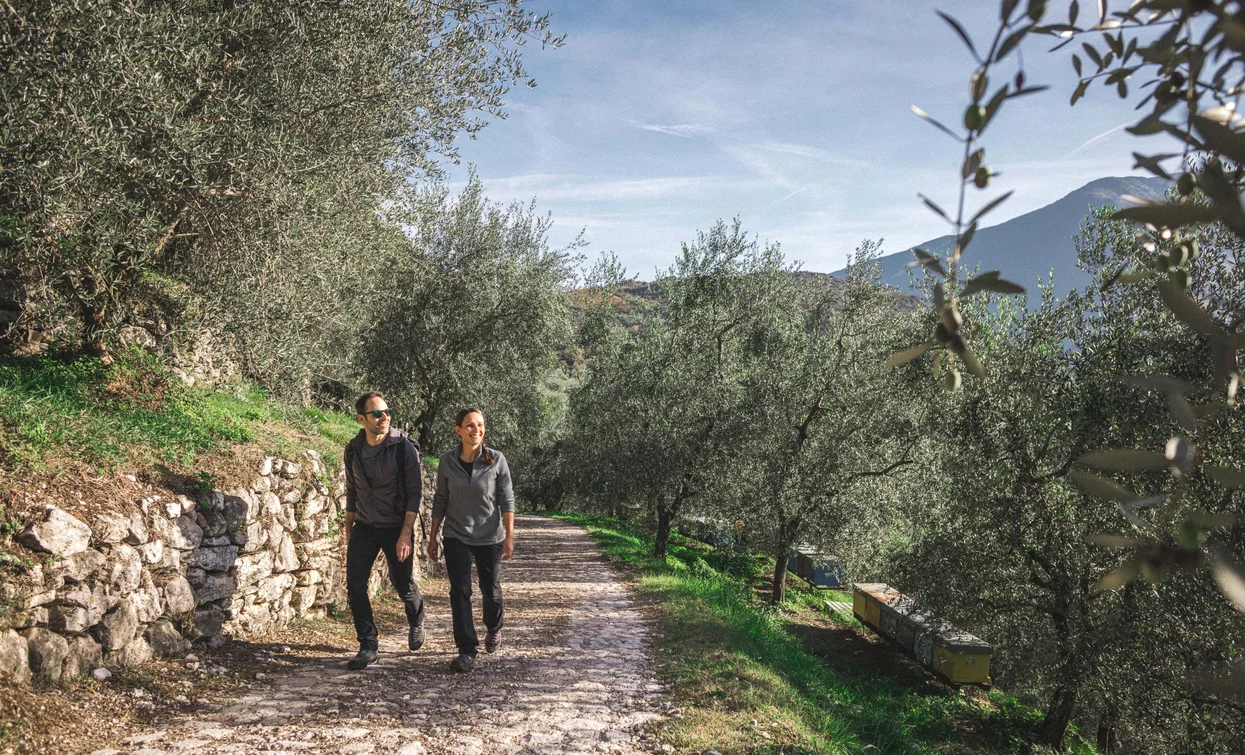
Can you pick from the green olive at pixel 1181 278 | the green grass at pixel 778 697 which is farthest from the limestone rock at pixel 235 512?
the green olive at pixel 1181 278

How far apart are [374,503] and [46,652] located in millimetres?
2495

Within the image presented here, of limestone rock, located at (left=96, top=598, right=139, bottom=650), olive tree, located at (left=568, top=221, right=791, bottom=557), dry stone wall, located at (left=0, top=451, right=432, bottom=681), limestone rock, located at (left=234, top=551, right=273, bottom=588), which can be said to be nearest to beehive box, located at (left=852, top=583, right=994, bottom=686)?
olive tree, located at (left=568, top=221, right=791, bottom=557)

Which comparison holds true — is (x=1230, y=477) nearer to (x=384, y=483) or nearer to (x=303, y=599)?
(x=384, y=483)

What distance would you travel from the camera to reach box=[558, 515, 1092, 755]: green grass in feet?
17.9

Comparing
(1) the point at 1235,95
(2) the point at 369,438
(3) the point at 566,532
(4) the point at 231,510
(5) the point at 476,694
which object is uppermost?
(1) the point at 1235,95

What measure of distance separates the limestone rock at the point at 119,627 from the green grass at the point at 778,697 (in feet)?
13.6

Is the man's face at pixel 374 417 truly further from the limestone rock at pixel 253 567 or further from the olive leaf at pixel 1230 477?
the olive leaf at pixel 1230 477

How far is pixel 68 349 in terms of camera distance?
23.6 ft

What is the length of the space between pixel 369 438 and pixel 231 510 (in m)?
1.46

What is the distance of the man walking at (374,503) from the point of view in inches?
256

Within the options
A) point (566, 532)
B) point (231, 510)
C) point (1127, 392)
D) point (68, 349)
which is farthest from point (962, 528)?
point (566, 532)

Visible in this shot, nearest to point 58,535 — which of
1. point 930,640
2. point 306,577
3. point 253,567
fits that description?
point 253,567

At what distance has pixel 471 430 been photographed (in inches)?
255

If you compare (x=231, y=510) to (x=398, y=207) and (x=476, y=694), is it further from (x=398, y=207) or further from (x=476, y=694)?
→ (x=398, y=207)
